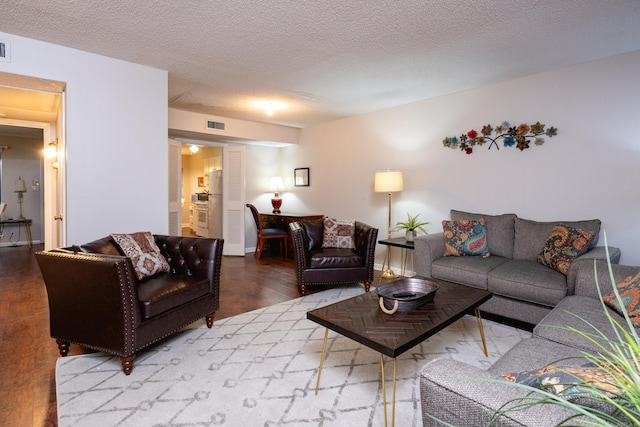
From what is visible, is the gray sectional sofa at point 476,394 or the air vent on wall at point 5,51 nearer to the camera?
the gray sectional sofa at point 476,394

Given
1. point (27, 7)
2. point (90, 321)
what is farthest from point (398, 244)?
point (27, 7)

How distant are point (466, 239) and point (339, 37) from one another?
229cm

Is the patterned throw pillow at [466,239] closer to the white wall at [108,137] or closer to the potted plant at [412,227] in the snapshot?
the potted plant at [412,227]

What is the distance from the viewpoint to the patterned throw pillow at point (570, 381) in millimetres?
677

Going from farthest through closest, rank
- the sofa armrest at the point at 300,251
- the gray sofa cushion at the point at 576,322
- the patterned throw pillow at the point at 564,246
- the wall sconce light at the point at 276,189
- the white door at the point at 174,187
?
the wall sconce light at the point at 276,189, the white door at the point at 174,187, the sofa armrest at the point at 300,251, the patterned throw pillow at the point at 564,246, the gray sofa cushion at the point at 576,322

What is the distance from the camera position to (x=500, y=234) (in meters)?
3.48

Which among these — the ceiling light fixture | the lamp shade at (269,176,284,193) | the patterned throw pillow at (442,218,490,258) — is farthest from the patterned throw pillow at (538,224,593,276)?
the lamp shade at (269,176,284,193)

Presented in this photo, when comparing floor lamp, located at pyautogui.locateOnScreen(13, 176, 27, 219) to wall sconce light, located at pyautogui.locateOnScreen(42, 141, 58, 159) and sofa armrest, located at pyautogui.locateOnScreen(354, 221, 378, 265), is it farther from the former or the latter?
sofa armrest, located at pyautogui.locateOnScreen(354, 221, 378, 265)

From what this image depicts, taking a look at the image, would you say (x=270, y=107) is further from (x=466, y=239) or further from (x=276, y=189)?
(x=466, y=239)

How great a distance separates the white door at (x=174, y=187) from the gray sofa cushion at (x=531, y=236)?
448 centimetres

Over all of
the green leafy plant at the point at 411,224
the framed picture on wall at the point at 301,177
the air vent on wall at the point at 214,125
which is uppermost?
the air vent on wall at the point at 214,125

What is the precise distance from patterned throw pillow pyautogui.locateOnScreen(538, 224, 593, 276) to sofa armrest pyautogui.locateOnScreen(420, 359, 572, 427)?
2.29 meters

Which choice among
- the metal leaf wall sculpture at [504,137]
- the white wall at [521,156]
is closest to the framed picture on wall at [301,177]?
the white wall at [521,156]

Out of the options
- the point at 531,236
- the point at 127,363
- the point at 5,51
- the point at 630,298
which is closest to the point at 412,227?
the point at 531,236
